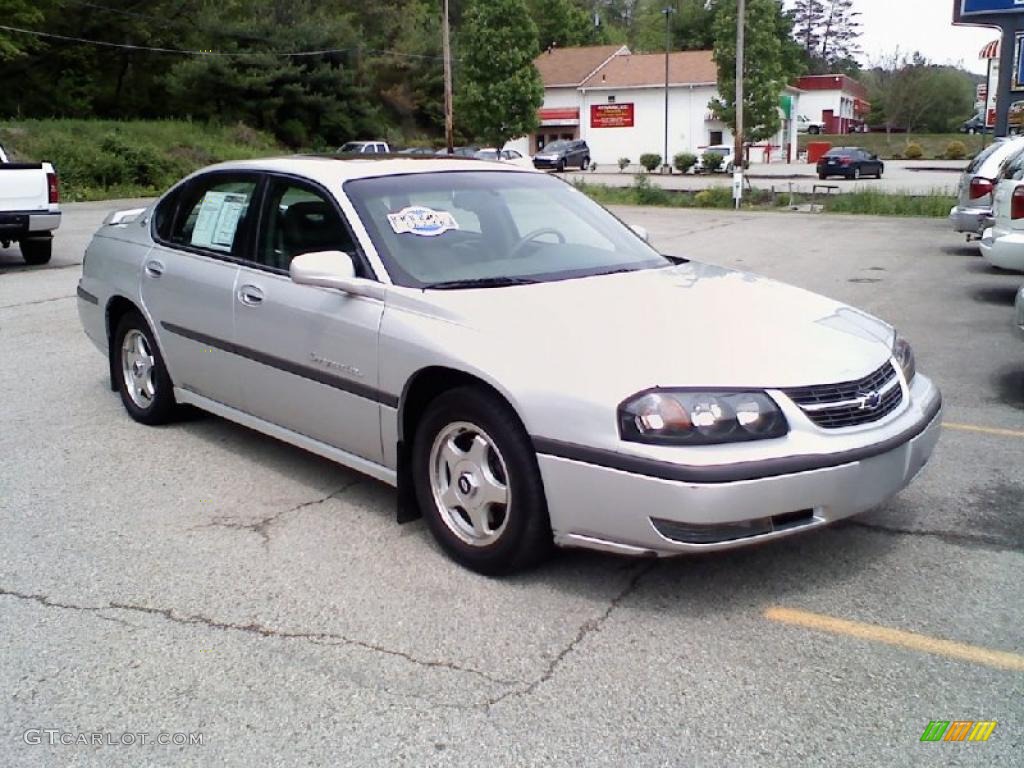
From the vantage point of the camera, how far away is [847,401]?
145 inches

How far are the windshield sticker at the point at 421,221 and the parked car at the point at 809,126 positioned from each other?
8105 centimetres

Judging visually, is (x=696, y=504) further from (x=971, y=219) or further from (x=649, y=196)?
(x=649, y=196)

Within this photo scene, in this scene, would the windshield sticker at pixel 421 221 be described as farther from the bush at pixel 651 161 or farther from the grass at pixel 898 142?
the grass at pixel 898 142

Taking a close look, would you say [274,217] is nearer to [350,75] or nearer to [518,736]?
[518,736]

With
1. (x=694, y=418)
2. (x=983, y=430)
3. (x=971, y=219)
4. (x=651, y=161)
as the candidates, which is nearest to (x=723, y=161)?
(x=651, y=161)

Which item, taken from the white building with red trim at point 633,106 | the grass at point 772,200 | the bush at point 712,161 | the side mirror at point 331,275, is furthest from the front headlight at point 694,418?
the white building with red trim at point 633,106

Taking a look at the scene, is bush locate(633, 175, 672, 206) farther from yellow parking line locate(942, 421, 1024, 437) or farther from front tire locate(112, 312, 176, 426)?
front tire locate(112, 312, 176, 426)

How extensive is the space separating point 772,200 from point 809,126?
56.5 metres

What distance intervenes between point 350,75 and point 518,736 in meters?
53.5

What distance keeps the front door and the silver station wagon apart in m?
0.01

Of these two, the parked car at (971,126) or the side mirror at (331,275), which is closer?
the side mirror at (331,275)

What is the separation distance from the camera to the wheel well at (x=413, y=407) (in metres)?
4.02

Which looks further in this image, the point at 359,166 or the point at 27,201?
the point at 27,201

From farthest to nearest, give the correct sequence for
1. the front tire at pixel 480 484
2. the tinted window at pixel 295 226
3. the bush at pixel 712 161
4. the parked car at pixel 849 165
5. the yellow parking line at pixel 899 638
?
the bush at pixel 712 161, the parked car at pixel 849 165, the tinted window at pixel 295 226, the front tire at pixel 480 484, the yellow parking line at pixel 899 638
